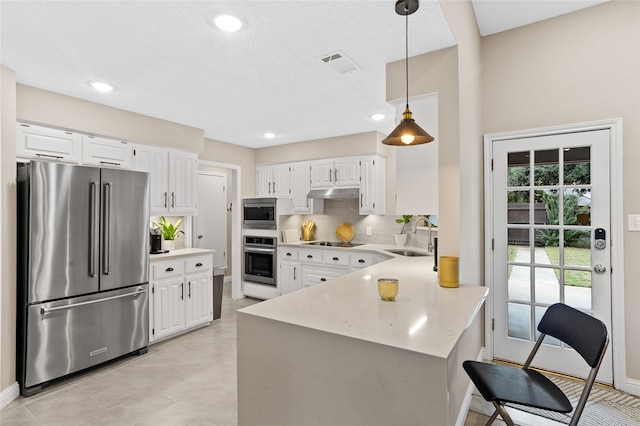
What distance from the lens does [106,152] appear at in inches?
136

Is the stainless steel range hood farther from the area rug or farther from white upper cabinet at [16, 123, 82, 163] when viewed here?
the area rug

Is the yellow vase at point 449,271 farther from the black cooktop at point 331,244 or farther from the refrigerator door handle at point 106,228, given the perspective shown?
the black cooktop at point 331,244

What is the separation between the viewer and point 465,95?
2.31 m

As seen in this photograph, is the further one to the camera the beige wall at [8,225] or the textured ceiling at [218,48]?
the beige wall at [8,225]

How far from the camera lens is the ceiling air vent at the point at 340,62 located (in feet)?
7.79

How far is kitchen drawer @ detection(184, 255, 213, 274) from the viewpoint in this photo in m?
3.91

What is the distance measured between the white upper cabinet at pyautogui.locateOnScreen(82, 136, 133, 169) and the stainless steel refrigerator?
0.43 m

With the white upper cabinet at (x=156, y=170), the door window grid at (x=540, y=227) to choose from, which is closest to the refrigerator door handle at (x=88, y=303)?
the white upper cabinet at (x=156, y=170)

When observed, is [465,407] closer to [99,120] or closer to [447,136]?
[447,136]

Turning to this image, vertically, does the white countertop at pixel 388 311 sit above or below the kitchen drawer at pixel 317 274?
above

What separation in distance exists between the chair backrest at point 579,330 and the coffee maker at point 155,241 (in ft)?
12.4

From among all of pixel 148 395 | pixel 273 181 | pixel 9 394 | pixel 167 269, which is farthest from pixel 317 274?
pixel 9 394

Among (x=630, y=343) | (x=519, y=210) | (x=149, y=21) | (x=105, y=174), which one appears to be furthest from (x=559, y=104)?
(x=105, y=174)

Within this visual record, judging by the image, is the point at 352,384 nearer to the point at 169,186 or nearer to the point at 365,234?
the point at 169,186
